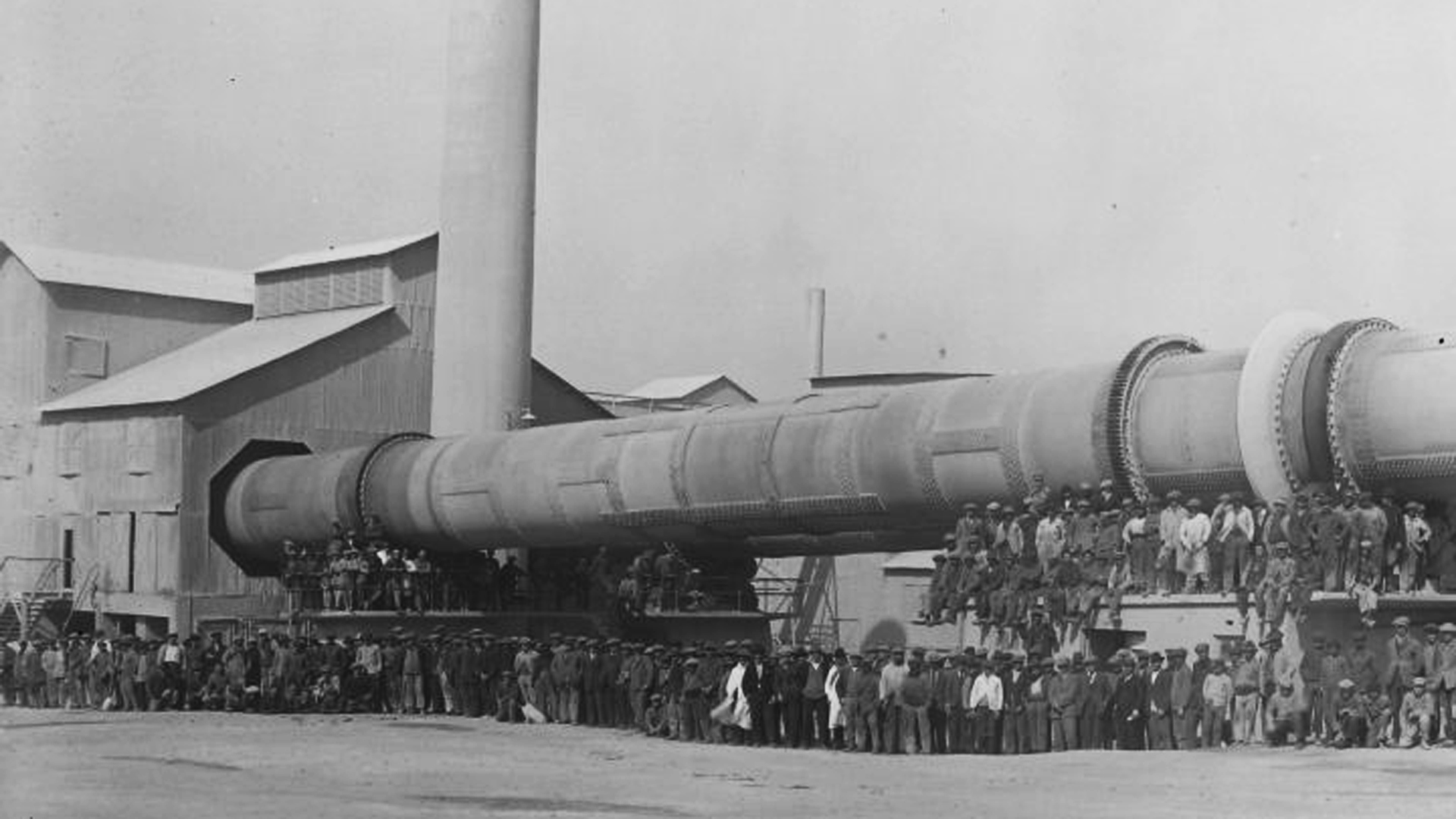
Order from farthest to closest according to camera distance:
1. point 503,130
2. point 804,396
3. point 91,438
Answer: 1. point 91,438
2. point 503,130
3. point 804,396

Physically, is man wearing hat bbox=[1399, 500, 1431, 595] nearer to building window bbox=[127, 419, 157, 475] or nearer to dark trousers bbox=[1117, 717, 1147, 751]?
dark trousers bbox=[1117, 717, 1147, 751]

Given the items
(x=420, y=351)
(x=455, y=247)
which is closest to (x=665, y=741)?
(x=455, y=247)

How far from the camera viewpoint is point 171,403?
3128 cm

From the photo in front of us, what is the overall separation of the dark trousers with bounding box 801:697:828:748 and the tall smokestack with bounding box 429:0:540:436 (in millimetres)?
12861

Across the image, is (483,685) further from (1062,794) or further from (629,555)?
(1062,794)

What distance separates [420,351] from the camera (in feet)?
114

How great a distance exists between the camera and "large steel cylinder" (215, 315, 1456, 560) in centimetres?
1712

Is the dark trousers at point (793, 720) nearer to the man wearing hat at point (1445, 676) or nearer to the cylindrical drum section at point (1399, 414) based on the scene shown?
the cylindrical drum section at point (1399, 414)

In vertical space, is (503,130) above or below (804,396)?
above

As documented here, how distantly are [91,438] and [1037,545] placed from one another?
65.3 feet

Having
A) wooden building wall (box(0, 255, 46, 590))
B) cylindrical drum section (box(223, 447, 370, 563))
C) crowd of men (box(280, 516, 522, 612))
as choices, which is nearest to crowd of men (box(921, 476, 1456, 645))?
crowd of men (box(280, 516, 522, 612))

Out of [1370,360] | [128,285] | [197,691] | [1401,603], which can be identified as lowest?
[197,691]

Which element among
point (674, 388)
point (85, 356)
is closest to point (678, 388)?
point (674, 388)

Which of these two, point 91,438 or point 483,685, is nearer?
point 483,685
